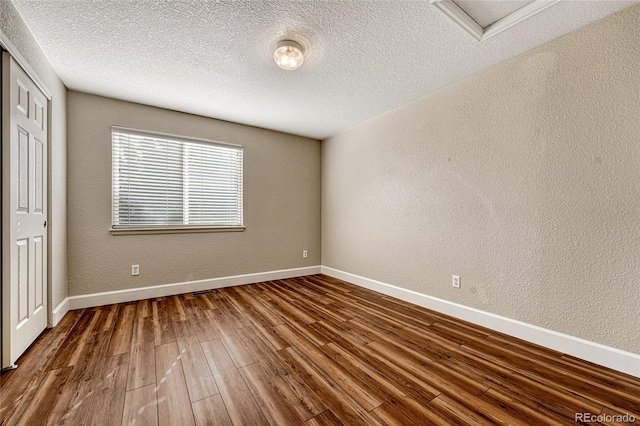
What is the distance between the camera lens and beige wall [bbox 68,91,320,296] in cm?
298

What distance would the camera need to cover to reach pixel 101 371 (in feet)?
5.74

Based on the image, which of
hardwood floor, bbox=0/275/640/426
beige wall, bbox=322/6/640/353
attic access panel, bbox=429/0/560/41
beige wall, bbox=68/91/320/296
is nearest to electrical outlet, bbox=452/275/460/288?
beige wall, bbox=322/6/640/353

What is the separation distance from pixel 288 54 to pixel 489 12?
1521mm

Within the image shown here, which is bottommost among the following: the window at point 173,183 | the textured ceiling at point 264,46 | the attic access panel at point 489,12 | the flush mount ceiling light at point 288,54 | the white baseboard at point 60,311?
the white baseboard at point 60,311

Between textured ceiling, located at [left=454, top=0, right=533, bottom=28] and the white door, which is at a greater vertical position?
textured ceiling, located at [left=454, top=0, right=533, bottom=28]

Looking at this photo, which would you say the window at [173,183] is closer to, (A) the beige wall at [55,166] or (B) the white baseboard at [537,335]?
(A) the beige wall at [55,166]

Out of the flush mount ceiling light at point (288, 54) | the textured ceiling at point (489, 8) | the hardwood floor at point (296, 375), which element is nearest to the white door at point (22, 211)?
the hardwood floor at point (296, 375)

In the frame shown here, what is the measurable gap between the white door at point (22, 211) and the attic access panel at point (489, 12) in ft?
9.78

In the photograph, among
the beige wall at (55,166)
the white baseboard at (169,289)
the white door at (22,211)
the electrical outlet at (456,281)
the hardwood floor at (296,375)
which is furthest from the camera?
the white baseboard at (169,289)

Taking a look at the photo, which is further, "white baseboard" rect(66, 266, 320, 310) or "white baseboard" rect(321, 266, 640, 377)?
"white baseboard" rect(66, 266, 320, 310)

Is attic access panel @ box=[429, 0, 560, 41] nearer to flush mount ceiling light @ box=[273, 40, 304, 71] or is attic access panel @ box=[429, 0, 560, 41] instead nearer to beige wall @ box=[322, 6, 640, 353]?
beige wall @ box=[322, 6, 640, 353]

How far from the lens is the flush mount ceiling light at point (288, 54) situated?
6.89 ft

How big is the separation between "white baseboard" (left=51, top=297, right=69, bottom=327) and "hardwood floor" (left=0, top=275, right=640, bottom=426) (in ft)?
0.33

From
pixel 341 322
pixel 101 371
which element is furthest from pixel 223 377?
pixel 341 322
